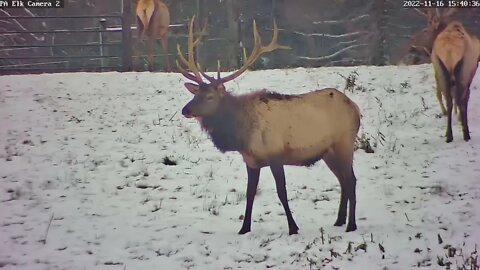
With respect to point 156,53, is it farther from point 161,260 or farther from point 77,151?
point 161,260

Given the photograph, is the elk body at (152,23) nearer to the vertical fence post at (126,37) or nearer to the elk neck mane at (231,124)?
the vertical fence post at (126,37)

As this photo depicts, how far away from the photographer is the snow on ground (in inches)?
106

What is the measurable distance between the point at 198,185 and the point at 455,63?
160 cm

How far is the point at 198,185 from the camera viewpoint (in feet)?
10.2

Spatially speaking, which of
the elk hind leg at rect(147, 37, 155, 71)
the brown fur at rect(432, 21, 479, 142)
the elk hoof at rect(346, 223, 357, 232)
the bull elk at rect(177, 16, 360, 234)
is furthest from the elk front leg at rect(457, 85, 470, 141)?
the elk hind leg at rect(147, 37, 155, 71)

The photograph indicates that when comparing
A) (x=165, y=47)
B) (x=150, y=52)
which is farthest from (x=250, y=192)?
(x=150, y=52)

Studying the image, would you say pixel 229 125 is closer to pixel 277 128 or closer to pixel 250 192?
pixel 277 128

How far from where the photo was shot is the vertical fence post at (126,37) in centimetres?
349

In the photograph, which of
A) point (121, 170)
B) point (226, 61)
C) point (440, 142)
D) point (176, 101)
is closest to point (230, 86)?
point (226, 61)

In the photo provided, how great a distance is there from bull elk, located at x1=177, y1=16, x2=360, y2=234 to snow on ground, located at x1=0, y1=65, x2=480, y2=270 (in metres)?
0.09

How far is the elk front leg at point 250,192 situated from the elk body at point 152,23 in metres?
0.80

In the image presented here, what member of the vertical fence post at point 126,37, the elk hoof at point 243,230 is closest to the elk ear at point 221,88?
the elk hoof at point 243,230

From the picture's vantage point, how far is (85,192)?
3012mm

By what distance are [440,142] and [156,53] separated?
1675 millimetres
